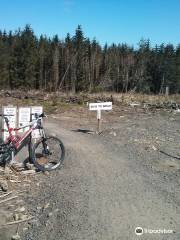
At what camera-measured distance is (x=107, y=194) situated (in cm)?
821

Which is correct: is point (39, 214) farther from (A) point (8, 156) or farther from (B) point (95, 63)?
(B) point (95, 63)

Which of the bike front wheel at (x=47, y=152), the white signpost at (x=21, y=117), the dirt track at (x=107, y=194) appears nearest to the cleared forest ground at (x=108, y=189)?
the dirt track at (x=107, y=194)

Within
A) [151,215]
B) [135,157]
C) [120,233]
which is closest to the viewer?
[120,233]

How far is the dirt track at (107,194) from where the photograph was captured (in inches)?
263

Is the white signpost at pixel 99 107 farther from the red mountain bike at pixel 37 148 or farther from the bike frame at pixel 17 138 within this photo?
the bike frame at pixel 17 138

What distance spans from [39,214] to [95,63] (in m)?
88.7

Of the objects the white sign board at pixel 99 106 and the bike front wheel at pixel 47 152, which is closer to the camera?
the bike front wheel at pixel 47 152

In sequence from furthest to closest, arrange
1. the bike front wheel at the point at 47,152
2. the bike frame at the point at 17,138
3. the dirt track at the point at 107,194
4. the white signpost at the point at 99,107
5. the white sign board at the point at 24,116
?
the white signpost at the point at 99,107 → the white sign board at the point at 24,116 → the bike front wheel at the point at 47,152 → the bike frame at the point at 17,138 → the dirt track at the point at 107,194

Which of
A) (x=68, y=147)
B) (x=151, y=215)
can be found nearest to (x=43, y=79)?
(x=68, y=147)

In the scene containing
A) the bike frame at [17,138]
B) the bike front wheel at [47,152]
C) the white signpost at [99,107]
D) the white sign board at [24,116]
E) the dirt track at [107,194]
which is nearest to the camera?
the dirt track at [107,194]

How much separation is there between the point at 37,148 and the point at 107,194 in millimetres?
2663

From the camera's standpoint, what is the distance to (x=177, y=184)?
9086 millimetres

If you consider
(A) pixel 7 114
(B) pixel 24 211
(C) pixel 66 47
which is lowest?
(B) pixel 24 211

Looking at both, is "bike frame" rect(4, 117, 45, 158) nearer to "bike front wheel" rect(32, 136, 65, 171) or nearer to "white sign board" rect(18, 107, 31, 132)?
"bike front wheel" rect(32, 136, 65, 171)
